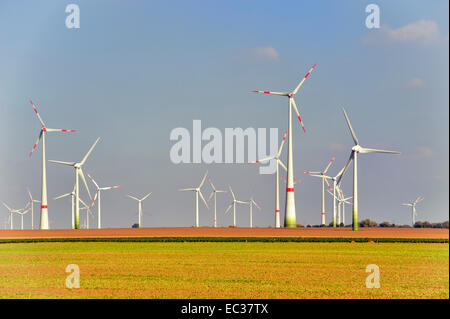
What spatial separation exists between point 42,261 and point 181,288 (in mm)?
31107

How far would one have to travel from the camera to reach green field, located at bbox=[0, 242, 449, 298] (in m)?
46.0

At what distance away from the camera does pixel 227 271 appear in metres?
60.2

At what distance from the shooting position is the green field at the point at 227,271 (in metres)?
46.0

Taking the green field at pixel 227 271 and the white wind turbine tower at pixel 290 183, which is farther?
the white wind turbine tower at pixel 290 183

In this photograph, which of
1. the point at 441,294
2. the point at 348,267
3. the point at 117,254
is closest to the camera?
the point at 441,294

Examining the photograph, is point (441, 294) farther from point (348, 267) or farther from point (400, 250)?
point (400, 250)

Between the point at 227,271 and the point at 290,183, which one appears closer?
the point at 227,271

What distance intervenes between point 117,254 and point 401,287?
4366cm

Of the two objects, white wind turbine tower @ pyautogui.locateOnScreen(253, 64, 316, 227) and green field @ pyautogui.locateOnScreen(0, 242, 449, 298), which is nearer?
green field @ pyautogui.locateOnScreen(0, 242, 449, 298)

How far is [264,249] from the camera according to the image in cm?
9075
